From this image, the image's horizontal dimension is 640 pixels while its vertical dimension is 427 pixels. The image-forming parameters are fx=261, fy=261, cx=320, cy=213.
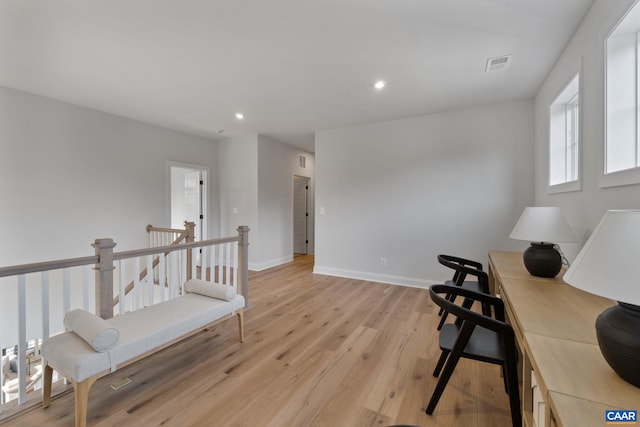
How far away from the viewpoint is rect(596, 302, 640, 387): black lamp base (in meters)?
0.77

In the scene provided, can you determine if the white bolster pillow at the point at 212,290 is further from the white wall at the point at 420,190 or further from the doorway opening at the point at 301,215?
the doorway opening at the point at 301,215

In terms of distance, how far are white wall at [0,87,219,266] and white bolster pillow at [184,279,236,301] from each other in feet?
7.78

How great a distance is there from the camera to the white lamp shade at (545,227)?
1768 mm

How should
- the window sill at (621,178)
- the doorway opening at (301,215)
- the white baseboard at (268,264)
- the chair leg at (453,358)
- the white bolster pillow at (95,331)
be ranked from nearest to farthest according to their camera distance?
the window sill at (621,178) < the chair leg at (453,358) < the white bolster pillow at (95,331) < the white baseboard at (268,264) < the doorway opening at (301,215)

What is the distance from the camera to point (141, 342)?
66.9 inches

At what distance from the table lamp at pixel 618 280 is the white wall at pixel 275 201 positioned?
474cm

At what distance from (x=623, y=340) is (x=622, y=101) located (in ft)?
4.95

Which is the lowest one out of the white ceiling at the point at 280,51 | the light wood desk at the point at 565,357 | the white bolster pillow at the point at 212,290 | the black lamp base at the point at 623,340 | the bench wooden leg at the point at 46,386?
the bench wooden leg at the point at 46,386

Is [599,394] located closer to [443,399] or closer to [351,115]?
[443,399]

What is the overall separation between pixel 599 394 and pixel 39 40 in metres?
3.93

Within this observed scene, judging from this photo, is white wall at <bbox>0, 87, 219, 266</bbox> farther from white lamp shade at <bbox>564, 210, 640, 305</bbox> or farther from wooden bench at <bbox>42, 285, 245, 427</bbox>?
white lamp shade at <bbox>564, 210, 640, 305</bbox>

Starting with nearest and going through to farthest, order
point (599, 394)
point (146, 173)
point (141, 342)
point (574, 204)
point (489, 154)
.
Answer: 1. point (599, 394)
2. point (141, 342)
3. point (574, 204)
4. point (489, 154)
5. point (146, 173)

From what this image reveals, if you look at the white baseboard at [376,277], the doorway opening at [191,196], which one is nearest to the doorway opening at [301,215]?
the white baseboard at [376,277]

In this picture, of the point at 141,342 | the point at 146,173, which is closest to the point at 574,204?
the point at 141,342
